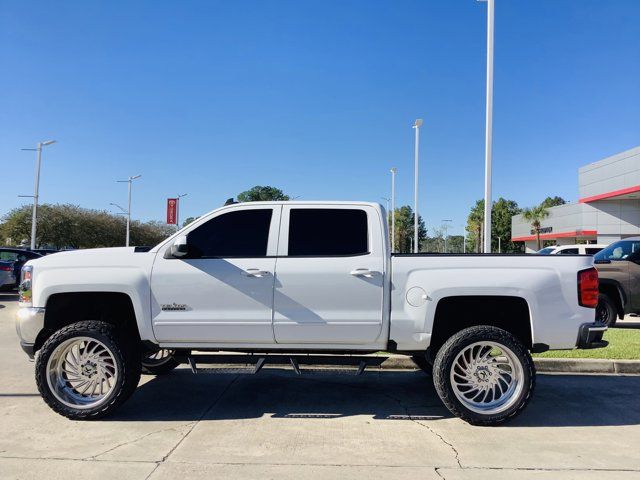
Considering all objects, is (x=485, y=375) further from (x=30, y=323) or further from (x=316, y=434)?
(x=30, y=323)

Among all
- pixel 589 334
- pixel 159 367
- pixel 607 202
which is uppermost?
pixel 607 202

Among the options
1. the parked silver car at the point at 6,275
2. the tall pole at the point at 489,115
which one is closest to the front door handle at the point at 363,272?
the tall pole at the point at 489,115

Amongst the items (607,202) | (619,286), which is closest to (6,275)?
(619,286)

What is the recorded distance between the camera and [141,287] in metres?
4.89

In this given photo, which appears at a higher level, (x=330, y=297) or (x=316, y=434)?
(x=330, y=297)

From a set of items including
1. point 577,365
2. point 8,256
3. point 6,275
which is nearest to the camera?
point 577,365

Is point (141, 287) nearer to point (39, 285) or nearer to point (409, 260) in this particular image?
point (39, 285)

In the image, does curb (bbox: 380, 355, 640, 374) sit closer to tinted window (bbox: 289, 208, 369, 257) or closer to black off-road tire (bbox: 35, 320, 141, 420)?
tinted window (bbox: 289, 208, 369, 257)

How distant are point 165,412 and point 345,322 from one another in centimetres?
212

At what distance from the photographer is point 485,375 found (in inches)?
191

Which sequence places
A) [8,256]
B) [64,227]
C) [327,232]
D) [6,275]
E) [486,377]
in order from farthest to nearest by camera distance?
[64,227], [8,256], [6,275], [327,232], [486,377]

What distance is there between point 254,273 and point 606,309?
8.43 m

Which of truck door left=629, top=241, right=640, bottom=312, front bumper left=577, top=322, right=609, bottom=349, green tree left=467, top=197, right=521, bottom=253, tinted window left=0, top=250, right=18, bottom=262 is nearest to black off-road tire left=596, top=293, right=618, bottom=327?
truck door left=629, top=241, right=640, bottom=312

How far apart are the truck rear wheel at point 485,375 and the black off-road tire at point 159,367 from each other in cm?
344
